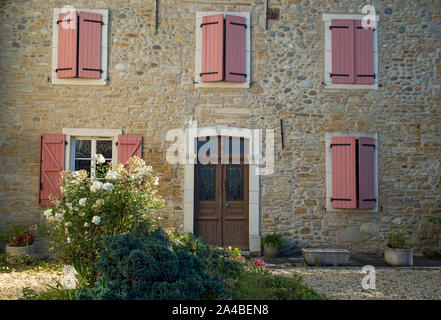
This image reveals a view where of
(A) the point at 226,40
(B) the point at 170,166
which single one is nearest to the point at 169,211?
(B) the point at 170,166

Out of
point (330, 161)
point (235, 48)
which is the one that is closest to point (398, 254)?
point (330, 161)

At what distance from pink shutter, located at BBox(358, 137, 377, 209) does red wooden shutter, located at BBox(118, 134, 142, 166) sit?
152 inches

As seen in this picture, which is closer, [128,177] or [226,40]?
[128,177]

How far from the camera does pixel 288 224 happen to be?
6.33 meters

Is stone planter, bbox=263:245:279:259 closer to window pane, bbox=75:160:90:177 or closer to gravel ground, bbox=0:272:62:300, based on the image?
gravel ground, bbox=0:272:62:300

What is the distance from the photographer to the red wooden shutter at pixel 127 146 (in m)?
6.17

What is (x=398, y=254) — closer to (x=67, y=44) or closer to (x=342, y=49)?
(x=342, y=49)

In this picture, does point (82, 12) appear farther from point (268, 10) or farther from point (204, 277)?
point (204, 277)

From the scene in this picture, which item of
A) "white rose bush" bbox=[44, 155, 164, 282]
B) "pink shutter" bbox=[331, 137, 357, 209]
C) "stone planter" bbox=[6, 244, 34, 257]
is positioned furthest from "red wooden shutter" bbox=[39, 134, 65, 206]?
Result: "pink shutter" bbox=[331, 137, 357, 209]

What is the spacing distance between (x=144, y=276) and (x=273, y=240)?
3631 millimetres

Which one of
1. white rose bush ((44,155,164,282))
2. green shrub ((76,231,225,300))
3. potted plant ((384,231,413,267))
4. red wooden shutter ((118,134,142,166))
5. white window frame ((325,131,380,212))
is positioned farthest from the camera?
white window frame ((325,131,380,212))

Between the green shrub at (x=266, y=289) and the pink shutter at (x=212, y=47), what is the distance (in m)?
3.60

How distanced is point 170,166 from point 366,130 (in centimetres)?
355

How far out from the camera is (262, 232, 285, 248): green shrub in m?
6.05
